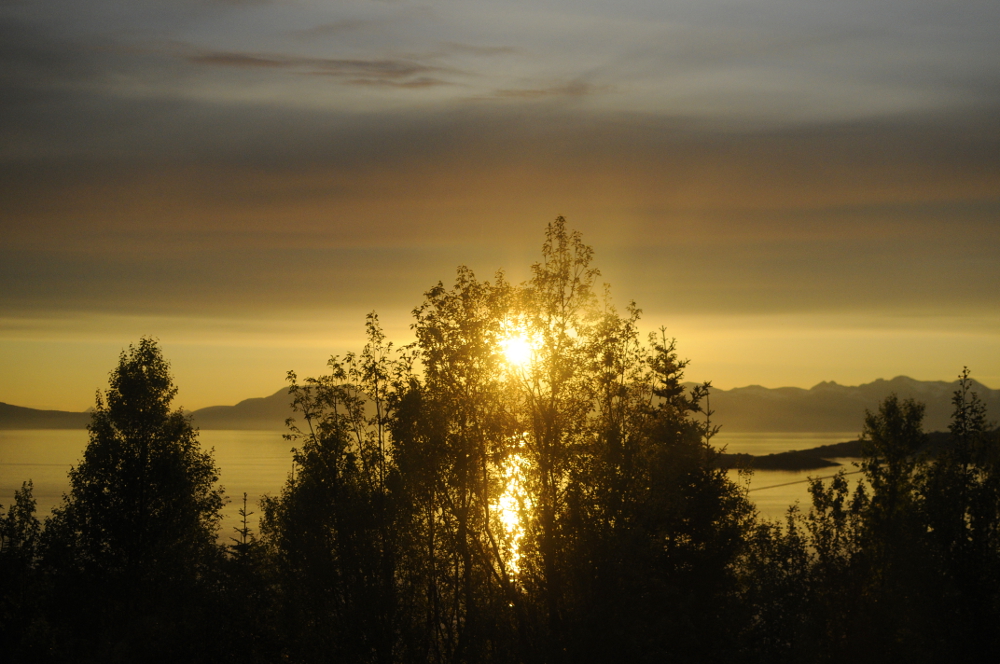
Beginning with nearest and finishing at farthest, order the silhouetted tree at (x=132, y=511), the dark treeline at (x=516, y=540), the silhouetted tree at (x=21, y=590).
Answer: the dark treeline at (x=516, y=540) → the silhouetted tree at (x=21, y=590) → the silhouetted tree at (x=132, y=511)

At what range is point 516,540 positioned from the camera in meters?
22.7

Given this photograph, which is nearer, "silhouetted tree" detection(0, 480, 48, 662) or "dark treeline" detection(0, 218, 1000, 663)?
"dark treeline" detection(0, 218, 1000, 663)

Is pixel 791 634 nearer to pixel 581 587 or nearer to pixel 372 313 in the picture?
pixel 581 587

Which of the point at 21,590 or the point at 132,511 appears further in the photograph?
the point at 21,590

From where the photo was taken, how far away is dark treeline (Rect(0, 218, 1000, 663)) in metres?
21.8

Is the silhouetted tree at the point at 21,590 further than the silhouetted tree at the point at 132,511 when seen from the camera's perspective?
No

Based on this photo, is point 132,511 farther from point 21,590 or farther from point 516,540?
point 516,540

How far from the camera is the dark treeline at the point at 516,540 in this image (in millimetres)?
21812

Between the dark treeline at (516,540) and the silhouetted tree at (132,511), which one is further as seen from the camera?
the silhouetted tree at (132,511)

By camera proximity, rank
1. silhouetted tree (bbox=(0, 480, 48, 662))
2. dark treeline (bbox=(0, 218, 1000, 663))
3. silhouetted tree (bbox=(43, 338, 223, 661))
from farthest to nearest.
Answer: silhouetted tree (bbox=(43, 338, 223, 661)) → silhouetted tree (bbox=(0, 480, 48, 662)) → dark treeline (bbox=(0, 218, 1000, 663))

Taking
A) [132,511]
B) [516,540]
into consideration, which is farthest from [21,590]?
[516,540]

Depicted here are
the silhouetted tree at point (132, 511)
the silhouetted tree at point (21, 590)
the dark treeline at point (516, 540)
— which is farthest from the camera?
the silhouetted tree at point (132, 511)

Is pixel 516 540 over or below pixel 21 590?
over

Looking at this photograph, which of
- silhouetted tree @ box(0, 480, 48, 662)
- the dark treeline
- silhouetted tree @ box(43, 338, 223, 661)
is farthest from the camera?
silhouetted tree @ box(43, 338, 223, 661)
